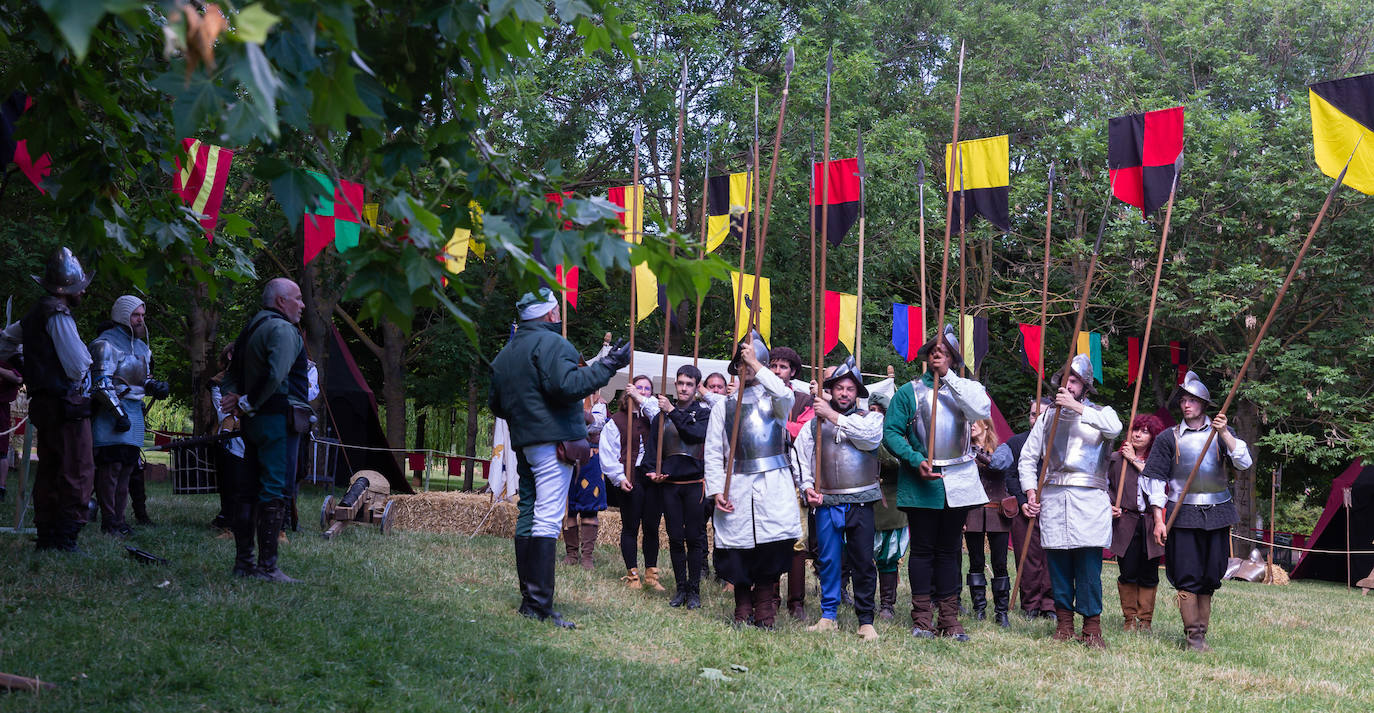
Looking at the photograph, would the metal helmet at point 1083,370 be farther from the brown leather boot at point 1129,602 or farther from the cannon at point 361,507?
the cannon at point 361,507

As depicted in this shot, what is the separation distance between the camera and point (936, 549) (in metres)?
6.70

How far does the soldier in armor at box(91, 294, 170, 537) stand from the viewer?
7.45 metres

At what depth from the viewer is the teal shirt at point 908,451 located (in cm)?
659

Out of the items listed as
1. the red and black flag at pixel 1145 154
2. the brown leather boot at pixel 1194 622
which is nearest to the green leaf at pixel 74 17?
the brown leather boot at pixel 1194 622

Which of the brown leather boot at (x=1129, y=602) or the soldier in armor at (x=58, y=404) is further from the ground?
the soldier in armor at (x=58, y=404)

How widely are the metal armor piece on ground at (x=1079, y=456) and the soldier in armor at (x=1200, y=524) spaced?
1.75 feet

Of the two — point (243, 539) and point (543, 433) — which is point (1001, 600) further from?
point (243, 539)

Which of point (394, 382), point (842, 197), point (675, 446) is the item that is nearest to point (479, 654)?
point (675, 446)

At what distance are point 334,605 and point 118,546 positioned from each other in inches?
92.0

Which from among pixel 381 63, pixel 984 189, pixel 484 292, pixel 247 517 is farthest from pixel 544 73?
pixel 381 63

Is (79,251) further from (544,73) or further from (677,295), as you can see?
(544,73)

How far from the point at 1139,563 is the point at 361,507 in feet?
21.5

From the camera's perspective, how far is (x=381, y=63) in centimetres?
313

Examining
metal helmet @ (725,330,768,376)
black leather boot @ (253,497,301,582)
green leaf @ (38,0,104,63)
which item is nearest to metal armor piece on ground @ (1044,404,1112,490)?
metal helmet @ (725,330,768,376)
